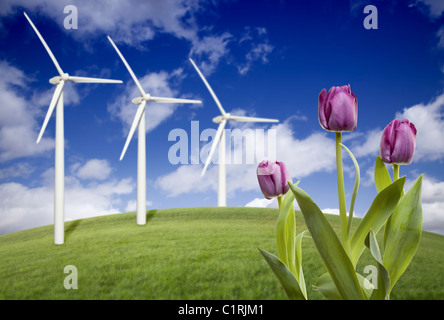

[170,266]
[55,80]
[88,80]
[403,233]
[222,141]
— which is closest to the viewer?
[403,233]

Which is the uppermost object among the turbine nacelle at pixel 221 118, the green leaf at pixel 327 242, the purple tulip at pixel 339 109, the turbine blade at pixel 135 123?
the turbine nacelle at pixel 221 118

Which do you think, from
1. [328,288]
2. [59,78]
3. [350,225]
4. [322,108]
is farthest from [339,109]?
[59,78]

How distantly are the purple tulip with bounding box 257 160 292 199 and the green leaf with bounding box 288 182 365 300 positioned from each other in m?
0.36

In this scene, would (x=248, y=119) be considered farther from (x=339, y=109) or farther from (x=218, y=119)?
(x=339, y=109)

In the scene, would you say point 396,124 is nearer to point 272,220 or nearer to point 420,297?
point 420,297

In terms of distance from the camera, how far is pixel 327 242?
2527 mm

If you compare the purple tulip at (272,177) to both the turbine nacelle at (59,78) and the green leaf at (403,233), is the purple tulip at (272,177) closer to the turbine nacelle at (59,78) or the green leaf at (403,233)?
the green leaf at (403,233)

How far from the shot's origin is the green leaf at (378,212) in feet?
8.64

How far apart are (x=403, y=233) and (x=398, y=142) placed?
2.25 feet

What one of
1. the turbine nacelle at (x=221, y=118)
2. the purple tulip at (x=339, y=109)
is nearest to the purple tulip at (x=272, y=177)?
the purple tulip at (x=339, y=109)

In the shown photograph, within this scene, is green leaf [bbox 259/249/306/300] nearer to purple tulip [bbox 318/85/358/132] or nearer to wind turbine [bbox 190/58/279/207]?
purple tulip [bbox 318/85/358/132]

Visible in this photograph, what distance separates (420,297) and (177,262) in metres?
8.25

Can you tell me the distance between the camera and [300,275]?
3.17 meters

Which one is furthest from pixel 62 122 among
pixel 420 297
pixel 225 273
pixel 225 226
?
pixel 420 297
